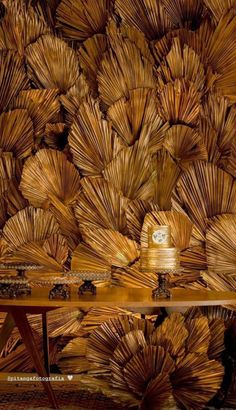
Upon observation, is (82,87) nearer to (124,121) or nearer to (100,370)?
(124,121)

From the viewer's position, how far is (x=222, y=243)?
13.1 ft

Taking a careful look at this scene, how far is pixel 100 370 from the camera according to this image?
156 inches

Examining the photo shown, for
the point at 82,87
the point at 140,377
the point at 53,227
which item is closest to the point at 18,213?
the point at 53,227

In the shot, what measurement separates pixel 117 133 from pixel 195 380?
150cm

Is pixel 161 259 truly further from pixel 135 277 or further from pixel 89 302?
pixel 135 277

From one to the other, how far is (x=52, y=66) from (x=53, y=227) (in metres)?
Result: 0.98

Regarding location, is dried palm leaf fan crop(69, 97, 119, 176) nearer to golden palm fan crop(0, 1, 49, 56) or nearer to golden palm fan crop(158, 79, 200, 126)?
golden palm fan crop(158, 79, 200, 126)

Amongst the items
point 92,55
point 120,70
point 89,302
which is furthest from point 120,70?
point 89,302

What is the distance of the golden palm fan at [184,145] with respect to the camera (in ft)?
13.6

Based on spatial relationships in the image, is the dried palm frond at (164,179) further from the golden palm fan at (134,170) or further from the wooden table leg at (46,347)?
the wooden table leg at (46,347)

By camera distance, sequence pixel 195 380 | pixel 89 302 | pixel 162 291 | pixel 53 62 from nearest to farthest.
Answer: pixel 89 302 < pixel 162 291 < pixel 195 380 < pixel 53 62

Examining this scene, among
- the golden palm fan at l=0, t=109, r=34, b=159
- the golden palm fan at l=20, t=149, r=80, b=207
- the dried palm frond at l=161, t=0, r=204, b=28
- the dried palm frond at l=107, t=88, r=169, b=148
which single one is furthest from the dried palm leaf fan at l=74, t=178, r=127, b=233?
the dried palm frond at l=161, t=0, r=204, b=28

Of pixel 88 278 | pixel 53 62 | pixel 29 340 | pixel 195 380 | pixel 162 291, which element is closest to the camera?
pixel 162 291

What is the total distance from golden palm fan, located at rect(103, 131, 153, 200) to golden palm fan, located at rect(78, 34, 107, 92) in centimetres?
46
